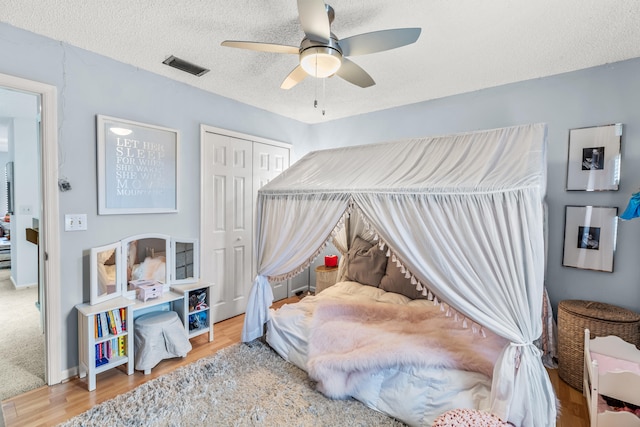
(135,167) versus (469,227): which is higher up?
(135,167)

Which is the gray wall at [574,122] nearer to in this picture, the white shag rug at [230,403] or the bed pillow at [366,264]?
the bed pillow at [366,264]

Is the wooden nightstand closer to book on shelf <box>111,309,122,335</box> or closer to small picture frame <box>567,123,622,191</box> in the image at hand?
book on shelf <box>111,309,122,335</box>

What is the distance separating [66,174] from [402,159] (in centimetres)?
257

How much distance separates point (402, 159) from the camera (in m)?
2.33

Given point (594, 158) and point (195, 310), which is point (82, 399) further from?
point (594, 158)

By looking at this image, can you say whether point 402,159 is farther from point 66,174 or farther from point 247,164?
point 66,174

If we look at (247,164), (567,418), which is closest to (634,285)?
(567,418)

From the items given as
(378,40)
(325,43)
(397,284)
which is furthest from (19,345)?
(378,40)

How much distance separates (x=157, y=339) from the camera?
2.48 metres

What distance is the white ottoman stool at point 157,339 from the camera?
7.90 ft

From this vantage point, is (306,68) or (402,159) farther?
(402,159)

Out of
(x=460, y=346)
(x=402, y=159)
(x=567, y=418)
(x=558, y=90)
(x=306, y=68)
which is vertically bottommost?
(x=567, y=418)

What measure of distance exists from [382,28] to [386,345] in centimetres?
211

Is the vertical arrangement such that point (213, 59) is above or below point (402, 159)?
above
